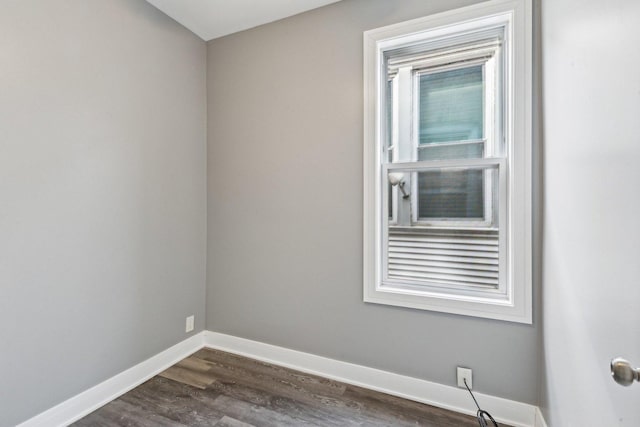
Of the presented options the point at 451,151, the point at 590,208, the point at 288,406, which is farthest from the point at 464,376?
the point at 451,151

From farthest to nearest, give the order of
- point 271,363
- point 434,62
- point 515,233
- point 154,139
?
point 271,363
point 154,139
point 434,62
point 515,233

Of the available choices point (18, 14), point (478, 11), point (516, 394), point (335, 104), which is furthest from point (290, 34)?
point (516, 394)

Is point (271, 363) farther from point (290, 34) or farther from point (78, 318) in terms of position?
→ point (290, 34)

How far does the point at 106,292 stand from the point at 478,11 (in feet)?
8.94

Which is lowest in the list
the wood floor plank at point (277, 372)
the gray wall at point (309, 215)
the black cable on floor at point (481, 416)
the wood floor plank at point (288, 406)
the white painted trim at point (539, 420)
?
the wood floor plank at point (288, 406)

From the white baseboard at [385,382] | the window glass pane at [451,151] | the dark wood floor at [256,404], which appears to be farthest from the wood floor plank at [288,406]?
the window glass pane at [451,151]

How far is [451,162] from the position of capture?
73.9 inches

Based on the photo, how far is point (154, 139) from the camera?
7.04 feet

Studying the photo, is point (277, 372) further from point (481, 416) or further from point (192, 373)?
point (481, 416)

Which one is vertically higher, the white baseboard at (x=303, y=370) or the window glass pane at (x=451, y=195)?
the window glass pane at (x=451, y=195)

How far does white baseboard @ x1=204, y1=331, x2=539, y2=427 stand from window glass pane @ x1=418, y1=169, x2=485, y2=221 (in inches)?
40.5

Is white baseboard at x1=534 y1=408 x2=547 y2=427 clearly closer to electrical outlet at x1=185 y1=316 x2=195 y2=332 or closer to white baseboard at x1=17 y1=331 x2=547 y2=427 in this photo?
white baseboard at x1=17 y1=331 x2=547 y2=427

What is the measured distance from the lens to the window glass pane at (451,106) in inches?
74.7

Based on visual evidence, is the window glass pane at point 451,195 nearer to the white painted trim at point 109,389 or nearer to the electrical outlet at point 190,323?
the electrical outlet at point 190,323
